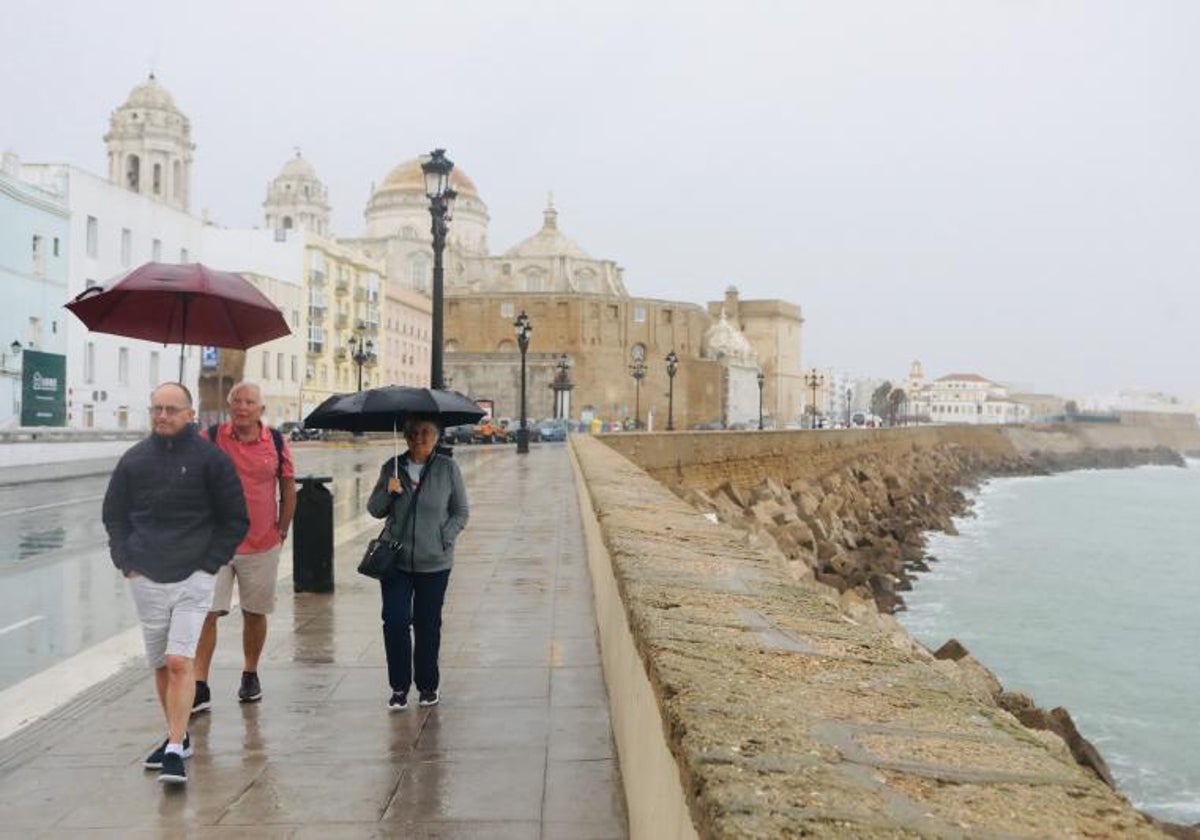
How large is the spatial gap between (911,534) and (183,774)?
106 feet

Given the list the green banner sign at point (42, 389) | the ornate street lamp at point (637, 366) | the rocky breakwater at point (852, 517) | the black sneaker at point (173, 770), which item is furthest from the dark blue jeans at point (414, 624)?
the ornate street lamp at point (637, 366)

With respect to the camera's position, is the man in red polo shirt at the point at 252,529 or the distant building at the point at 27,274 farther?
the distant building at the point at 27,274

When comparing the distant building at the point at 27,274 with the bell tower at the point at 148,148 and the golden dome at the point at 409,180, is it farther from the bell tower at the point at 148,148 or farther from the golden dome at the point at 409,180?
the golden dome at the point at 409,180

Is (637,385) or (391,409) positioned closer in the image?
(391,409)

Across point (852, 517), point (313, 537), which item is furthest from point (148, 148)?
point (313, 537)

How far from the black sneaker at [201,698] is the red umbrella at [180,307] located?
6.01 feet

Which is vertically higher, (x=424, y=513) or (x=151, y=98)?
(x=151, y=98)

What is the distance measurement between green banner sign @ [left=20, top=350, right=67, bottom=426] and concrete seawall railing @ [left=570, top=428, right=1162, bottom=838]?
104 feet

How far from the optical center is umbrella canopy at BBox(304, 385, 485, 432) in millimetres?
5504

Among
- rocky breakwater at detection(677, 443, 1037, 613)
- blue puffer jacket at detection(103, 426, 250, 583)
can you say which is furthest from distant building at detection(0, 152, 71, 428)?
blue puffer jacket at detection(103, 426, 250, 583)

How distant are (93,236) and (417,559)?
3850 centimetres

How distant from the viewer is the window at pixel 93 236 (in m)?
39.1

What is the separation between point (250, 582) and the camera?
17.8 feet

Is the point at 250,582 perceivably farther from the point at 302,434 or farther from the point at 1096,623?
the point at 302,434
